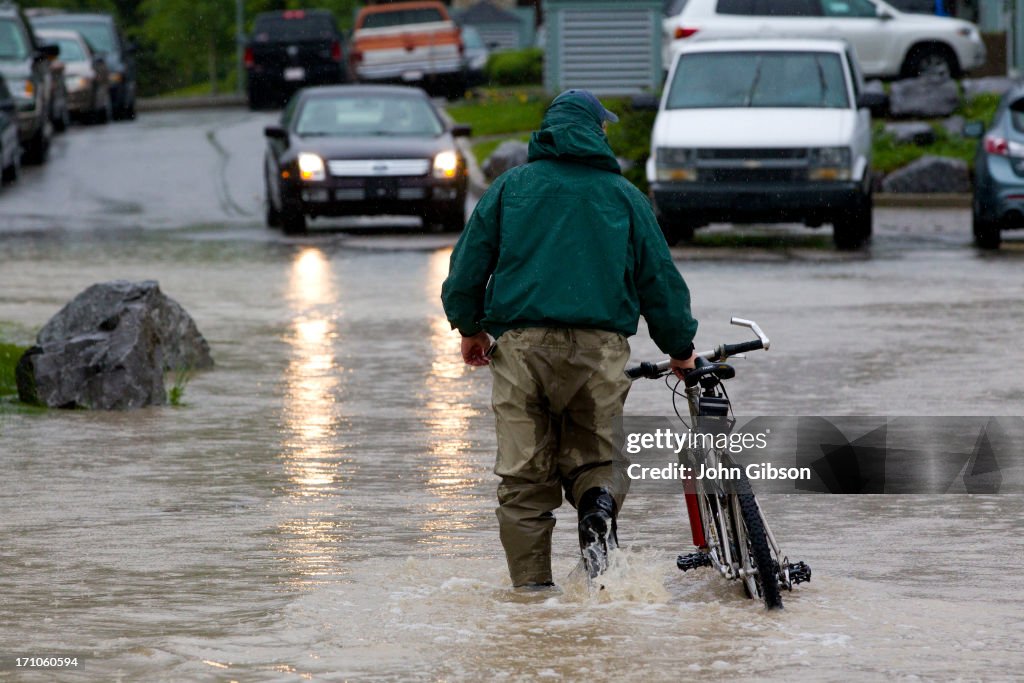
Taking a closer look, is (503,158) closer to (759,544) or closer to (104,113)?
(104,113)

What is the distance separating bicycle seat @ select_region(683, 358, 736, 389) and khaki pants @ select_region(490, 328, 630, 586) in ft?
0.67

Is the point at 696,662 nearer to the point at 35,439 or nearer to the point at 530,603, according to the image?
the point at 530,603

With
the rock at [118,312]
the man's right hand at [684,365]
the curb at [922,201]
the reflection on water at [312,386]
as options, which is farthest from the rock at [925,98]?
the man's right hand at [684,365]

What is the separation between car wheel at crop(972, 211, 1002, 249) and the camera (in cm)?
2027

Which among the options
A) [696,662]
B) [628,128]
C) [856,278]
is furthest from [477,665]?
[628,128]

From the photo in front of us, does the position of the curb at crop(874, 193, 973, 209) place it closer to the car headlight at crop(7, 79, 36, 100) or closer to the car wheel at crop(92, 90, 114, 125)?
the car headlight at crop(7, 79, 36, 100)

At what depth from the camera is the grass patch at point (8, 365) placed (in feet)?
37.6

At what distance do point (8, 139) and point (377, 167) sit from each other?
6.88 m

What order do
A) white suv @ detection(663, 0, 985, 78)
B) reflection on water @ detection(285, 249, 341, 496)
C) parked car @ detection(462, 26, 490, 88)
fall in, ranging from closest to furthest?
reflection on water @ detection(285, 249, 341, 496)
white suv @ detection(663, 0, 985, 78)
parked car @ detection(462, 26, 490, 88)

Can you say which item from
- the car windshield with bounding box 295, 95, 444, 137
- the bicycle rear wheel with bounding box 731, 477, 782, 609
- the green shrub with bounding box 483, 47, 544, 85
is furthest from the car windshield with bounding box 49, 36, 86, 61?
the bicycle rear wheel with bounding box 731, 477, 782, 609

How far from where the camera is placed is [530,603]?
653cm

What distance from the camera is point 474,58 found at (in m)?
50.2

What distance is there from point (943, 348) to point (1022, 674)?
7460 millimetres

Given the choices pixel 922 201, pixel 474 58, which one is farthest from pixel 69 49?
pixel 922 201
